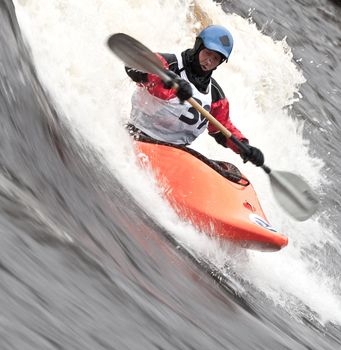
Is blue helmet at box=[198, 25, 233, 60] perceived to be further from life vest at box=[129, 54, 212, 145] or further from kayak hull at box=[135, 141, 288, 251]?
kayak hull at box=[135, 141, 288, 251]

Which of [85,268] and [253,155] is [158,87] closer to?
[253,155]

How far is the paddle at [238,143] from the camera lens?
577 centimetres

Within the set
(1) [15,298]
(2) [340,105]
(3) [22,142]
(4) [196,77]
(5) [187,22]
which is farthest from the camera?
(2) [340,105]

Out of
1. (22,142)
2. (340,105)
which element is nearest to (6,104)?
(22,142)

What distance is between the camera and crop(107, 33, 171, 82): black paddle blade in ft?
18.9

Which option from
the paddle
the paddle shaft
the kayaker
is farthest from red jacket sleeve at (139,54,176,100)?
the paddle

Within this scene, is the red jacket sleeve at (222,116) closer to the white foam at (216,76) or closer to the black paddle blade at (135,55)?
the white foam at (216,76)

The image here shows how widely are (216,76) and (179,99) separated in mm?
5106

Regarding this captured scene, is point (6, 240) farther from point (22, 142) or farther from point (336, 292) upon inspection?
point (336, 292)

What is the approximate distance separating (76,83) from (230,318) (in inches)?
142

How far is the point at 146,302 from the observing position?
12.3 ft

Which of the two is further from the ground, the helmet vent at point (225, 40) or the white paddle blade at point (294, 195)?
the helmet vent at point (225, 40)

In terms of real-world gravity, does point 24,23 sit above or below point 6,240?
below

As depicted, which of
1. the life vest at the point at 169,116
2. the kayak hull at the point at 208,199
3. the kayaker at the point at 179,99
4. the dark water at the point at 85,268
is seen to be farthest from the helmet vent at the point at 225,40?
the dark water at the point at 85,268
